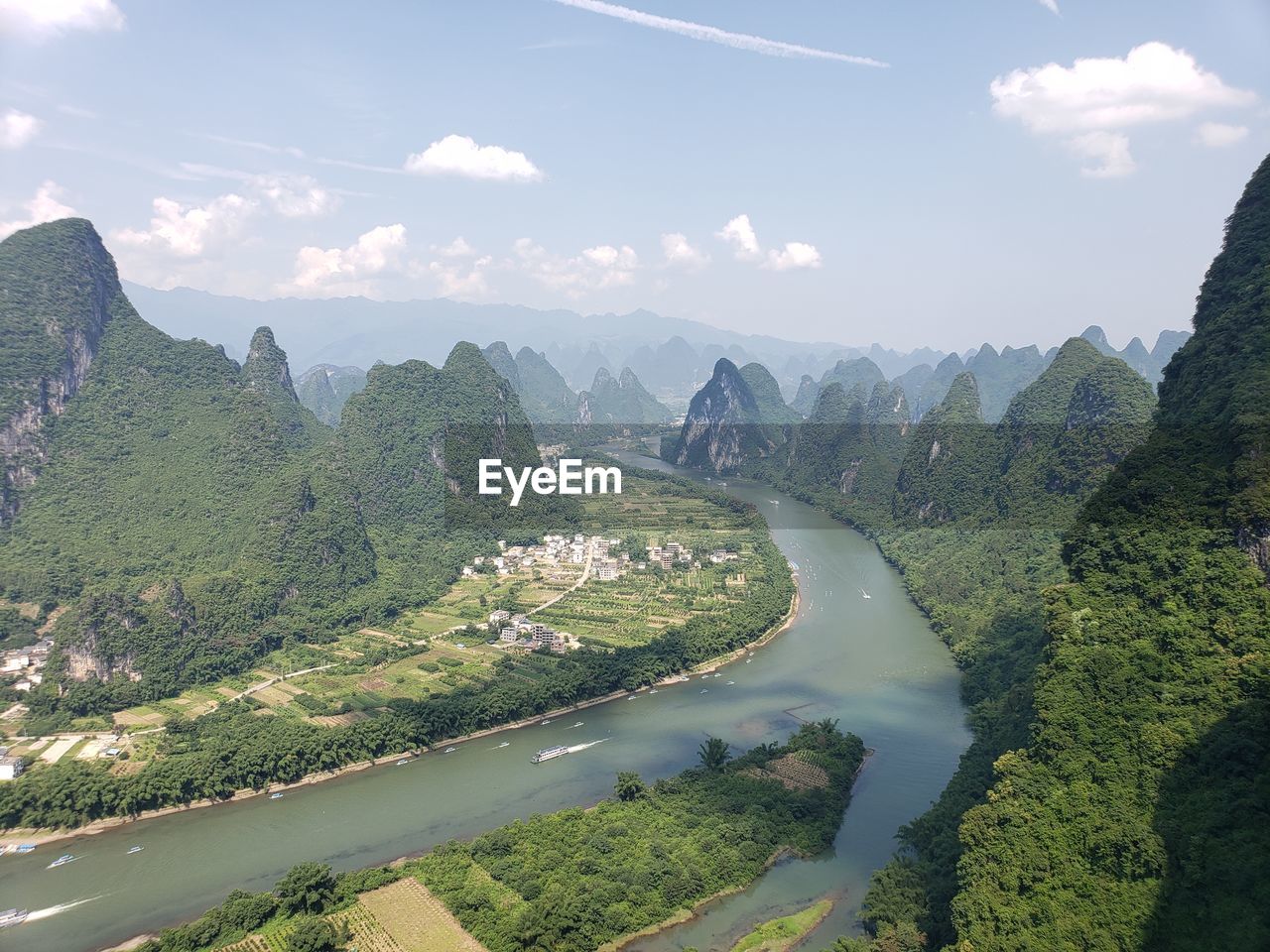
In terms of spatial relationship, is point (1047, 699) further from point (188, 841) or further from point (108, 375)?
point (108, 375)

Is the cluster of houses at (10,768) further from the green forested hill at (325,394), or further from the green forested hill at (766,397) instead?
the green forested hill at (766,397)

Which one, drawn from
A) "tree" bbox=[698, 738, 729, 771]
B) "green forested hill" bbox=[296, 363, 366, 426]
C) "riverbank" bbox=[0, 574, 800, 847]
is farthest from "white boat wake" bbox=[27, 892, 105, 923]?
"green forested hill" bbox=[296, 363, 366, 426]

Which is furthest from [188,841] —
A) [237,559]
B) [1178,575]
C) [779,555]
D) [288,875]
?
[779,555]

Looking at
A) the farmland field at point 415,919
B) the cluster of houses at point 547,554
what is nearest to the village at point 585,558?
the cluster of houses at point 547,554

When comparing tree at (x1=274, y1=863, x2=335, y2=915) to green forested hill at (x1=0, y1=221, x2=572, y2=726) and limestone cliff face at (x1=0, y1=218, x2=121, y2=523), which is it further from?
limestone cliff face at (x1=0, y1=218, x2=121, y2=523)

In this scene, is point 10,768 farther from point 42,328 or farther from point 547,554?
point 42,328
